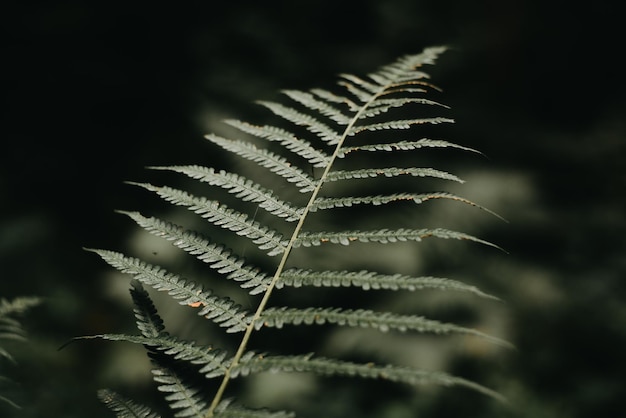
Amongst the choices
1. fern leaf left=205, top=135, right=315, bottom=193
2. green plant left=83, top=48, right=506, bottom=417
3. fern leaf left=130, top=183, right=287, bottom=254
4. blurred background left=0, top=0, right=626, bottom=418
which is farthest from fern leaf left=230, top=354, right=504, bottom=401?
blurred background left=0, top=0, right=626, bottom=418

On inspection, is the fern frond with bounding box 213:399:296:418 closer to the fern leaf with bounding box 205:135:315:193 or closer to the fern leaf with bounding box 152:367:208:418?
the fern leaf with bounding box 152:367:208:418

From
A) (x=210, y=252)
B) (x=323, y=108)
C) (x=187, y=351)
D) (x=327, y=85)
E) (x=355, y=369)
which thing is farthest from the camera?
(x=327, y=85)

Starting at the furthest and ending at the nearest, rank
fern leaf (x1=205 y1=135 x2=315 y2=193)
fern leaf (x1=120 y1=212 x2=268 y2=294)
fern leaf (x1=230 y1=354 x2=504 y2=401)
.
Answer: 1. fern leaf (x1=205 y1=135 x2=315 y2=193)
2. fern leaf (x1=120 y1=212 x2=268 y2=294)
3. fern leaf (x1=230 y1=354 x2=504 y2=401)

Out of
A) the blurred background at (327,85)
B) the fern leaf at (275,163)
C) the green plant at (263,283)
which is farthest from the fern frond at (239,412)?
the blurred background at (327,85)

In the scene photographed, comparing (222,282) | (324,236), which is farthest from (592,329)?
(324,236)

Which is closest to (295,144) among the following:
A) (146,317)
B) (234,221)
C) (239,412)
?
(234,221)

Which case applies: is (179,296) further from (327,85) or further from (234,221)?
(327,85)
